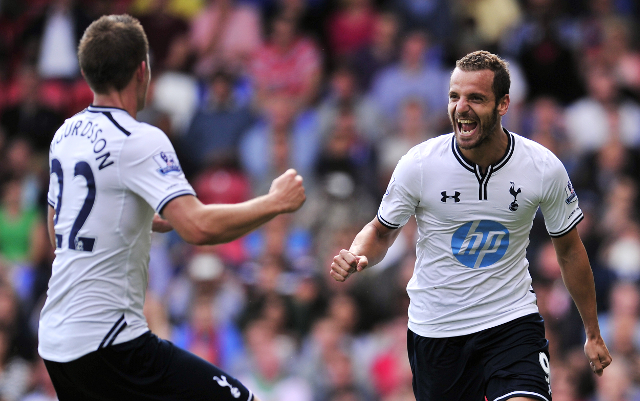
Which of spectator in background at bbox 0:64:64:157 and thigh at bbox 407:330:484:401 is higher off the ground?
spectator in background at bbox 0:64:64:157

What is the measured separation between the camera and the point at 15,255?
36.3 ft

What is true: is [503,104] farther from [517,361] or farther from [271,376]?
[271,376]

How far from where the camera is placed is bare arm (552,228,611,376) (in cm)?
520

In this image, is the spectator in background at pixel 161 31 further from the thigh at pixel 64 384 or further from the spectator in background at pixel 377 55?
the thigh at pixel 64 384

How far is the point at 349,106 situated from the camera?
1134 cm

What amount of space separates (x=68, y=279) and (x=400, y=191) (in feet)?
6.66

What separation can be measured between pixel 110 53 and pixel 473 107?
6.93 feet

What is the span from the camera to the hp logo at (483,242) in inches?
199

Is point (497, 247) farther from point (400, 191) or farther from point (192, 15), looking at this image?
point (192, 15)

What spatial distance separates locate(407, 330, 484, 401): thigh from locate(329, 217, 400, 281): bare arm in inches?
25.4

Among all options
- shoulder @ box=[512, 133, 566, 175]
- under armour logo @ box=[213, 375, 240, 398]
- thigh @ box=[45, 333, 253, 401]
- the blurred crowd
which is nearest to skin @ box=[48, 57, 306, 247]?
thigh @ box=[45, 333, 253, 401]

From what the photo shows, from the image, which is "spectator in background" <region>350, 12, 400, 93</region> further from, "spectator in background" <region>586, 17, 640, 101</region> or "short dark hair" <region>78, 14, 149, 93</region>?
"short dark hair" <region>78, 14, 149, 93</region>

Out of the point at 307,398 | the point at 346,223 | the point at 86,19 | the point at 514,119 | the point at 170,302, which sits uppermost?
the point at 86,19

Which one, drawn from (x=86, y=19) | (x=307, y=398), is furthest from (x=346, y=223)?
(x=86, y=19)
